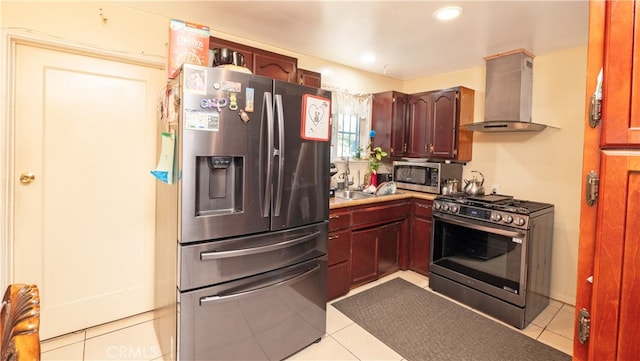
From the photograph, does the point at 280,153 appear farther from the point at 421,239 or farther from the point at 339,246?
the point at 421,239

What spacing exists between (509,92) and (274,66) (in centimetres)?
236

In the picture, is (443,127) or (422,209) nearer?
(422,209)

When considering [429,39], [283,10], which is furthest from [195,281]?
[429,39]

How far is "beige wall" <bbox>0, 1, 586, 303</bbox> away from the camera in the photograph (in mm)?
2092

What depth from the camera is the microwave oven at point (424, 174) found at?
3449mm

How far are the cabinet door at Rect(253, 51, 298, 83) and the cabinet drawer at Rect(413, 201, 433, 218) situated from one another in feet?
6.21

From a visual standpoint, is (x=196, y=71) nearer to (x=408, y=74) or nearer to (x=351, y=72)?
(x=351, y=72)

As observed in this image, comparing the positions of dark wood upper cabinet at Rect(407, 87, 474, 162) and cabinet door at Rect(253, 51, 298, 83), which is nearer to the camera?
cabinet door at Rect(253, 51, 298, 83)

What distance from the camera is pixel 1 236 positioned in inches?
77.6

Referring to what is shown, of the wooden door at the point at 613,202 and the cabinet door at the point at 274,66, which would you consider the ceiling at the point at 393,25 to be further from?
the wooden door at the point at 613,202

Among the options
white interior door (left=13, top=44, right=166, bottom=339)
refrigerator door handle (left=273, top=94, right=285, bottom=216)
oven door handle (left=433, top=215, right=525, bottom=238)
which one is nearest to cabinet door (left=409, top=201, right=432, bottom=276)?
oven door handle (left=433, top=215, right=525, bottom=238)

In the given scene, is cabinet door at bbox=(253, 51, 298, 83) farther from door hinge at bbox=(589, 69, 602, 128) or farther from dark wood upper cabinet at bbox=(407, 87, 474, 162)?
door hinge at bbox=(589, 69, 602, 128)

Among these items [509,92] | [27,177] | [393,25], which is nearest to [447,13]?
[393,25]

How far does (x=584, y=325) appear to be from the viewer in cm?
81
